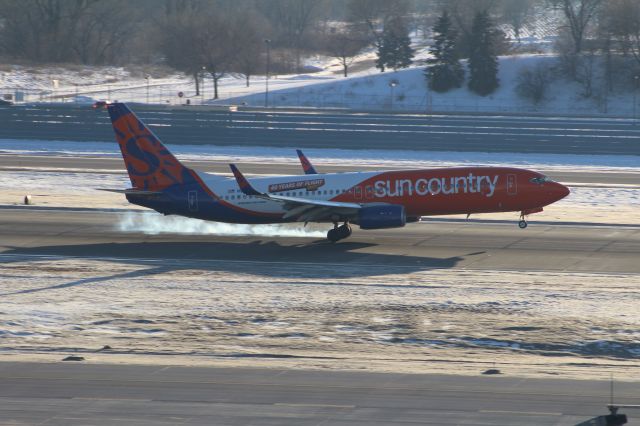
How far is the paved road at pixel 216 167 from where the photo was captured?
63969 mm

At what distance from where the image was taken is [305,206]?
136ft

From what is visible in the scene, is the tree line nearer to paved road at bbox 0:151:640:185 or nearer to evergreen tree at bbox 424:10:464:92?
evergreen tree at bbox 424:10:464:92

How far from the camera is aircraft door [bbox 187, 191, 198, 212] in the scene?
43062mm

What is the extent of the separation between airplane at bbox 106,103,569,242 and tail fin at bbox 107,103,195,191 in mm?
45

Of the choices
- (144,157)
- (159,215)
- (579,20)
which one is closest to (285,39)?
(579,20)

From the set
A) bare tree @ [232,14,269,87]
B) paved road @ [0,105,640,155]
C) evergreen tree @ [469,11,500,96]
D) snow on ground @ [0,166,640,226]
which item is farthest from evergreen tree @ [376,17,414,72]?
snow on ground @ [0,166,640,226]

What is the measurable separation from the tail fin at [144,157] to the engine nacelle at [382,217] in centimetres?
807

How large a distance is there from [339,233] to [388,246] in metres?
2.29

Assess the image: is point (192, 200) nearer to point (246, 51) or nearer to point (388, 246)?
point (388, 246)

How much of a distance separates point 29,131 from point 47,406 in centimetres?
6942

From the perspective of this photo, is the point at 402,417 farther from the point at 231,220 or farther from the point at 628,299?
the point at 231,220

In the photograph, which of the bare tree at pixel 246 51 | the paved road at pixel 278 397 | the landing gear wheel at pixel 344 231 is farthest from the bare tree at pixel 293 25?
the paved road at pixel 278 397

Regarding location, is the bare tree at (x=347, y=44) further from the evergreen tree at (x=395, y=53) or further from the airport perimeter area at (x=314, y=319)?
the airport perimeter area at (x=314, y=319)

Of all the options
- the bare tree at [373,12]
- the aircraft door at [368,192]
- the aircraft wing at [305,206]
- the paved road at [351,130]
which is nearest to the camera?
the aircraft wing at [305,206]
